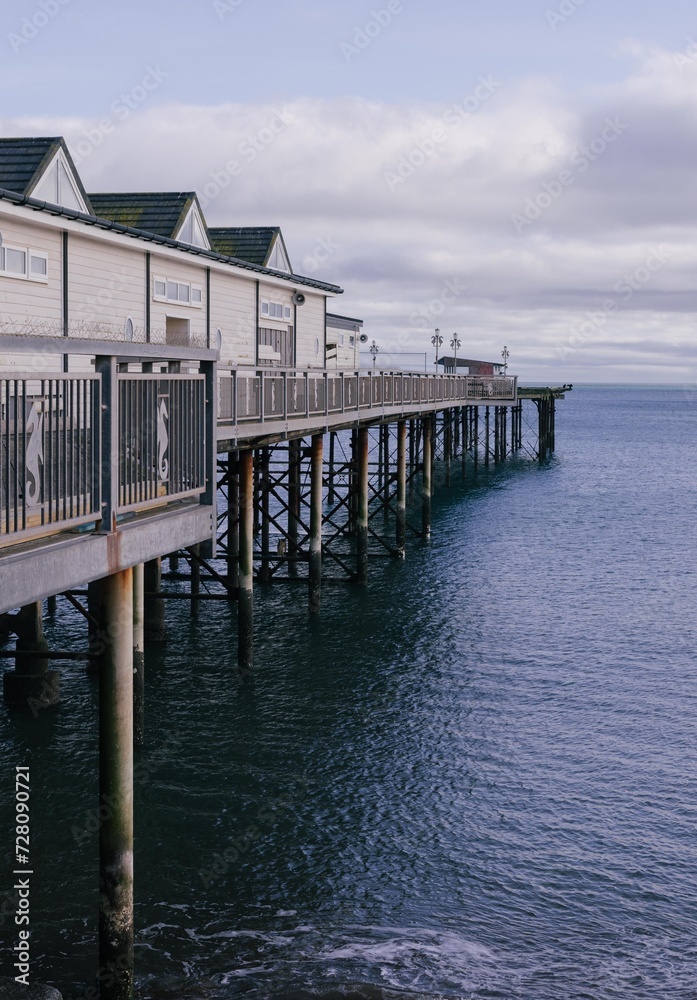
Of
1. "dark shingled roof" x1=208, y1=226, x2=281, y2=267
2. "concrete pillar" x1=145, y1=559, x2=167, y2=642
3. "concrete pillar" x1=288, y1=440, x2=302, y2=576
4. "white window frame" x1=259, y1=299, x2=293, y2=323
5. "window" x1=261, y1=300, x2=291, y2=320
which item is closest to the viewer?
"concrete pillar" x1=145, y1=559, x2=167, y2=642

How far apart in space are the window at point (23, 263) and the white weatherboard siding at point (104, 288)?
34.2 inches

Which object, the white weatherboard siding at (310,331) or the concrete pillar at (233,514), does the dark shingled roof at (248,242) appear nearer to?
the white weatherboard siding at (310,331)

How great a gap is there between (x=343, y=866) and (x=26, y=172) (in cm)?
1188

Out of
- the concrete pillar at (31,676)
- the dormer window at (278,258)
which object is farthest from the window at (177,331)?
the dormer window at (278,258)

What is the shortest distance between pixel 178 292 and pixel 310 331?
31.1 ft

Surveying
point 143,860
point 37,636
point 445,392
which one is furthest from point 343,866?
point 445,392

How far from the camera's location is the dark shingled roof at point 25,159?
57.4 ft

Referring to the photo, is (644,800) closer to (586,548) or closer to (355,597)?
(355,597)

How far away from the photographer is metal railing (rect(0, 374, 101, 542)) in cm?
623

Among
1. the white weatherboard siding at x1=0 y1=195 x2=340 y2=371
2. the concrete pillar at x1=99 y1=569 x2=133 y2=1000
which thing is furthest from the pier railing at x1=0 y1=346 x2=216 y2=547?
the white weatherboard siding at x1=0 y1=195 x2=340 y2=371

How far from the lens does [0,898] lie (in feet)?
34.9

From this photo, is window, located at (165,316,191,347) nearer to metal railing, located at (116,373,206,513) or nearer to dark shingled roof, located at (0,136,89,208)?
dark shingled roof, located at (0,136,89,208)

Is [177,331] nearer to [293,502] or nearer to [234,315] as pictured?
[234,315]

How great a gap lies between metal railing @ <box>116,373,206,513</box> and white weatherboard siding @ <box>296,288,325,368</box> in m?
21.1
